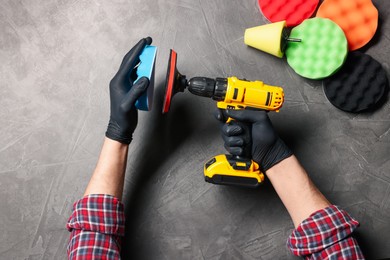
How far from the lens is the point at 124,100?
3.71 ft

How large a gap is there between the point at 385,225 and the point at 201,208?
0.64m

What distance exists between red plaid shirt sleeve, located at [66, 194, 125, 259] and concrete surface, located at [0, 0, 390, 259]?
24cm

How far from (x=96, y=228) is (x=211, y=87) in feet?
1.64

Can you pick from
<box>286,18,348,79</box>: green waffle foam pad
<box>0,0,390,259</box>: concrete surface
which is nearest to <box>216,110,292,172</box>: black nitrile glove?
<box>0,0,390,259</box>: concrete surface

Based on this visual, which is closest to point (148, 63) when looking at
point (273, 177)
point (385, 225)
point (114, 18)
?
point (114, 18)

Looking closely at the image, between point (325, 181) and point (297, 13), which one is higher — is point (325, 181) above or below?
below

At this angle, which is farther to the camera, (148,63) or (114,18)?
(114,18)

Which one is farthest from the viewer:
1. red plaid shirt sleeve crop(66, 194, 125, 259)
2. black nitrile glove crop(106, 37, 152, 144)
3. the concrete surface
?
the concrete surface

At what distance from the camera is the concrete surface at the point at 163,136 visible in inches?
51.8

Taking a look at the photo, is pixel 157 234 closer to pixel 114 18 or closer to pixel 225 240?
pixel 225 240

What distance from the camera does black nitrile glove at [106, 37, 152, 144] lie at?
3.70 ft

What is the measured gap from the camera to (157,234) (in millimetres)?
1311

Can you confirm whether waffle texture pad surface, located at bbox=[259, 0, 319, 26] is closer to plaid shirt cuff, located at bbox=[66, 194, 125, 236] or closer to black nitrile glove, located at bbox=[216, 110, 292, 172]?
black nitrile glove, located at bbox=[216, 110, 292, 172]

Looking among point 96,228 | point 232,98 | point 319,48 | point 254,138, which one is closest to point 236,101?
point 232,98
